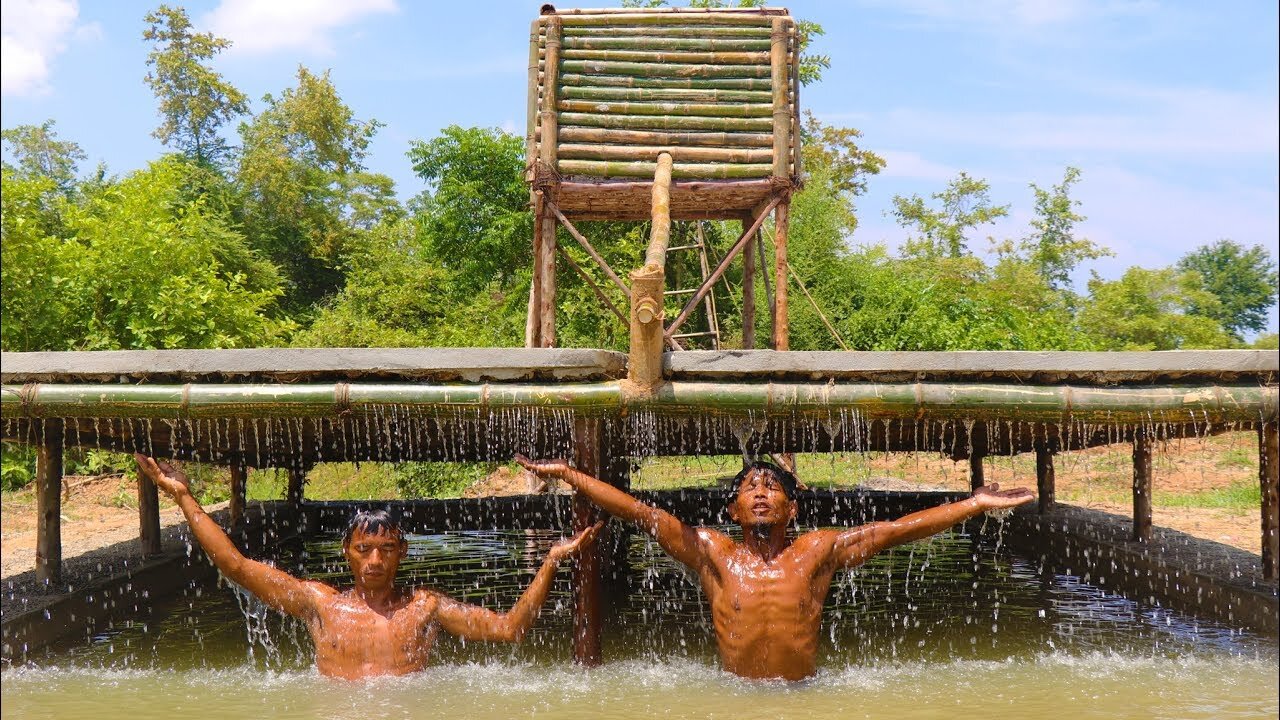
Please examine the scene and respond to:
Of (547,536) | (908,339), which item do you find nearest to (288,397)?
(547,536)

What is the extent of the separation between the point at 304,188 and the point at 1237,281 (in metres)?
42.5

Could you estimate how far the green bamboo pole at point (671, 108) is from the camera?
9.66m

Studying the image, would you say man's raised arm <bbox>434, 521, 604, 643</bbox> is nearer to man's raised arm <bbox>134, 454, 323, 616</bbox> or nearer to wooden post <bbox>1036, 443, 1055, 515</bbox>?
man's raised arm <bbox>134, 454, 323, 616</bbox>

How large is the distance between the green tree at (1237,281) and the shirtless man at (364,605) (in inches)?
1924

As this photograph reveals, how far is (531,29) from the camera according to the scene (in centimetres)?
984

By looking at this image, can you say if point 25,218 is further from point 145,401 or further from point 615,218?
point 145,401

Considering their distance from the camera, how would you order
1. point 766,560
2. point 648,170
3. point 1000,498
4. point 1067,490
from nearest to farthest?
point 1000,498 → point 766,560 → point 648,170 → point 1067,490

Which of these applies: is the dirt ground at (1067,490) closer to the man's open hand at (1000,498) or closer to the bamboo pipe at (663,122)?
the bamboo pipe at (663,122)

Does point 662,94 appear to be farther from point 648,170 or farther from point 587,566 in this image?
point 587,566

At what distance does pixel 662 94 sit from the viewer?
984cm

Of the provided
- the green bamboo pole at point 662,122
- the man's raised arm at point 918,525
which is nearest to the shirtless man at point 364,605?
the man's raised arm at point 918,525

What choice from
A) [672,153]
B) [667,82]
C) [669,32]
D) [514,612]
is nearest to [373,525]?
[514,612]

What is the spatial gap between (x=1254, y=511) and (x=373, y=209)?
91.0ft

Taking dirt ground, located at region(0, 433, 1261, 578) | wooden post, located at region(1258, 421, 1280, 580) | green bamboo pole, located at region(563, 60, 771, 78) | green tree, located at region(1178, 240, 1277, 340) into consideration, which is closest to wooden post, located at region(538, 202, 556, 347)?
green bamboo pole, located at region(563, 60, 771, 78)
